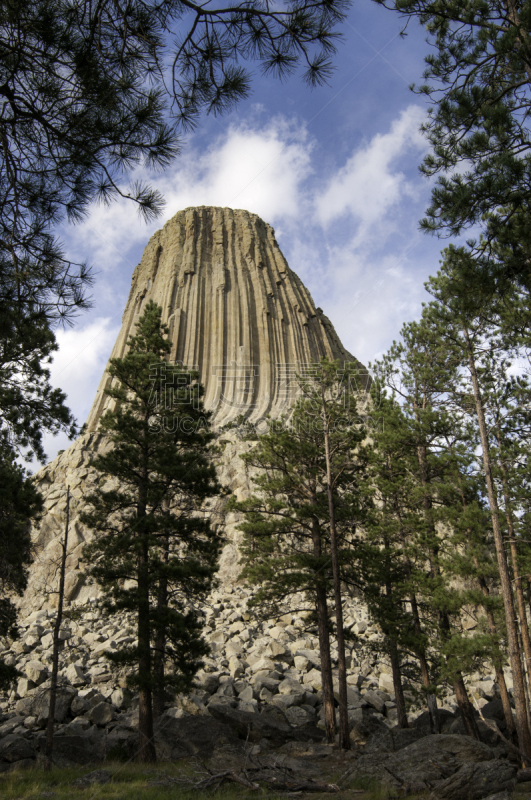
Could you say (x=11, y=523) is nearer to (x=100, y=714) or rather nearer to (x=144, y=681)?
(x=144, y=681)

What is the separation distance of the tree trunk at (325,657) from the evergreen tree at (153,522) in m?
3.06

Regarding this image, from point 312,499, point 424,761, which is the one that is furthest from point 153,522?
point 424,761

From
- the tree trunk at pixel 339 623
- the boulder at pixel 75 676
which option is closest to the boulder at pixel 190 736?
the tree trunk at pixel 339 623

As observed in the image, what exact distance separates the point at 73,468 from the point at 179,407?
2629 centimetres

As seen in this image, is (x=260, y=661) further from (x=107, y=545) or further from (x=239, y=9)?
(x=239, y=9)

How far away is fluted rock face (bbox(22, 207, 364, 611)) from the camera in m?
52.9

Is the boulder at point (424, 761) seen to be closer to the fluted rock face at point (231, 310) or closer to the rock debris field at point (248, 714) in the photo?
the rock debris field at point (248, 714)

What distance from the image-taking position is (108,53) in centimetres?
503

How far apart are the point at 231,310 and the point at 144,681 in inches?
1992

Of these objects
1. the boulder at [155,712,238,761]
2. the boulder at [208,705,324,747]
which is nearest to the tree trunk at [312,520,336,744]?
the boulder at [208,705,324,747]

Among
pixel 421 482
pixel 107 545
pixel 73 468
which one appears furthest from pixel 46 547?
pixel 421 482

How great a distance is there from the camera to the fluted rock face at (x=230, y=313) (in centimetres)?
5291

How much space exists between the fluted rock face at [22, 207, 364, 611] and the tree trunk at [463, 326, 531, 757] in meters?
28.3

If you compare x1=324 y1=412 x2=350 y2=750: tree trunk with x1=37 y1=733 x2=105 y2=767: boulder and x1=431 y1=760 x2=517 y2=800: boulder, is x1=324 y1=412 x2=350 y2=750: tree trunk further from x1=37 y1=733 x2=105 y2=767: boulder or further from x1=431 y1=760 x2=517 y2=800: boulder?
x1=37 y1=733 x2=105 y2=767: boulder
